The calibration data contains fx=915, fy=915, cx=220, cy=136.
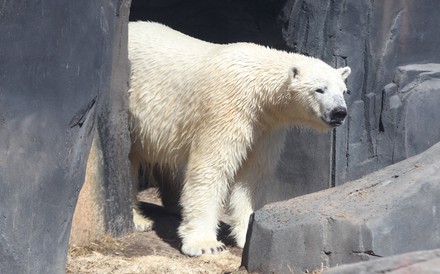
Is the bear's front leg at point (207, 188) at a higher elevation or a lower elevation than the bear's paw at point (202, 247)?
higher

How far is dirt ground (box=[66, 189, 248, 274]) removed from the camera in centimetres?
598

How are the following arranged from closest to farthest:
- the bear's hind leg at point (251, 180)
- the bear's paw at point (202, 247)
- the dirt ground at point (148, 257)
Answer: the dirt ground at point (148, 257), the bear's paw at point (202, 247), the bear's hind leg at point (251, 180)

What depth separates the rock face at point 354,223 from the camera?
15.8 ft

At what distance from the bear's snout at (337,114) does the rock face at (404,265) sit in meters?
3.17

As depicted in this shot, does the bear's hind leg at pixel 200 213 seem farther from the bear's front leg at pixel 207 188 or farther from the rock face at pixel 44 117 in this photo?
the rock face at pixel 44 117

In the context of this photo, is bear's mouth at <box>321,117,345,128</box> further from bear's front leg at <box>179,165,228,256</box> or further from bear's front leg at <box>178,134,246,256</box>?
bear's front leg at <box>179,165,228,256</box>

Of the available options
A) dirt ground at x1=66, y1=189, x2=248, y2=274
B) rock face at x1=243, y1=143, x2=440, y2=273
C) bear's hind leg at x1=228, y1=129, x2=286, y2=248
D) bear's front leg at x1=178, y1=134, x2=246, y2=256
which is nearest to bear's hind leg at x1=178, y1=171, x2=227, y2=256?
bear's front leg at x1=178, y1=134, x2=246, y2=256

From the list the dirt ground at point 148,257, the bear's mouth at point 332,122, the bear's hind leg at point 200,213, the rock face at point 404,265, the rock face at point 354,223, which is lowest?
the dirt ground at point 148,257

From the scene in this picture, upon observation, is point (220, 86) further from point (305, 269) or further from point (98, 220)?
point (305, 269)

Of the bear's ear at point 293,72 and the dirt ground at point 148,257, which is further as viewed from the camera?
the bear's ear at point 293,72

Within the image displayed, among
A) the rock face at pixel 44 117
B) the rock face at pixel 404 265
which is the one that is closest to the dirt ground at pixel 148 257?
the rock face at pixel 44 117

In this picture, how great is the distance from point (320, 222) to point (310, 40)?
10.0 feet

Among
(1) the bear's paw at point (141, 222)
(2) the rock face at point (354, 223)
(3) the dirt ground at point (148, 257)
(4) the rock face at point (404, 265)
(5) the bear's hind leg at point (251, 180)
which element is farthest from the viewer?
(1) the bear's paw at point (141, 222)

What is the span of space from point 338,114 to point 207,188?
1.14 m
